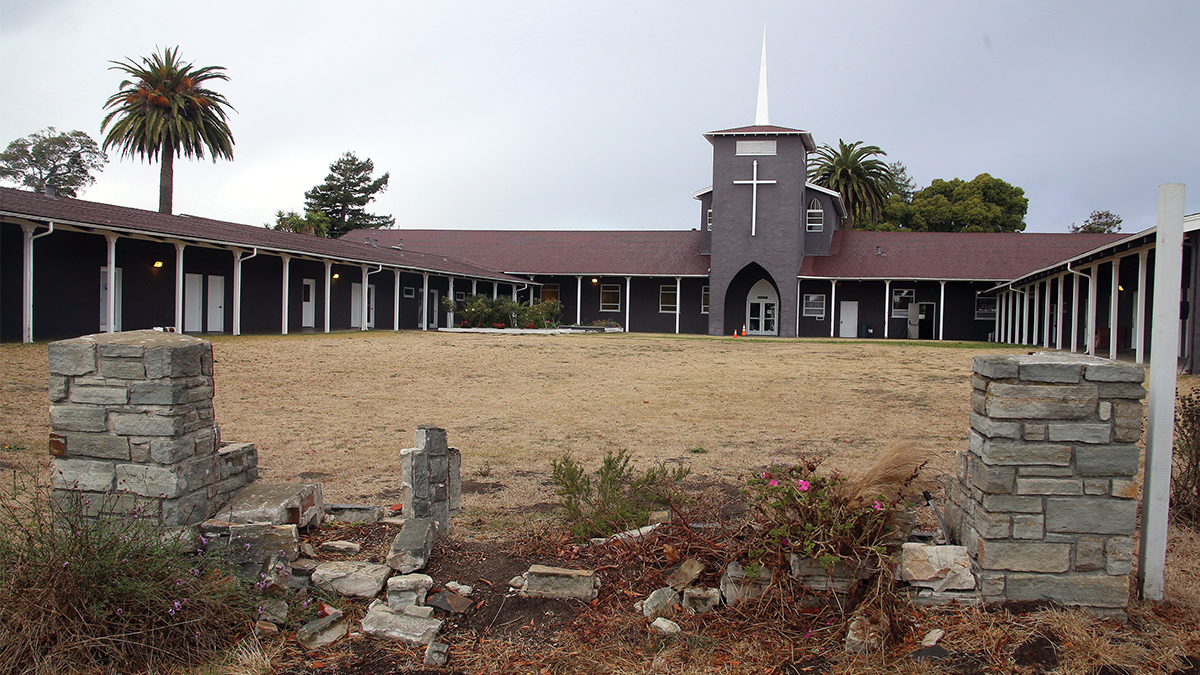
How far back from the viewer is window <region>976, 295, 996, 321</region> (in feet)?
112

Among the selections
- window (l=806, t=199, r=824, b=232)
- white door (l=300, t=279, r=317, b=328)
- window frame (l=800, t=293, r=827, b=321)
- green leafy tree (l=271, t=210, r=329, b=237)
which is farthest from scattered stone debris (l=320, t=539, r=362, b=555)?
green leafy tree (l=271, t=210, r=329, b=237)

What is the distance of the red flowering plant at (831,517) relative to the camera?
441cm

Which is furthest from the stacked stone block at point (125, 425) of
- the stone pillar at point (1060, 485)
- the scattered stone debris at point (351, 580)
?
the stone pillar at point (1060, 485)

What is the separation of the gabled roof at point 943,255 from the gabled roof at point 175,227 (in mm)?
16754

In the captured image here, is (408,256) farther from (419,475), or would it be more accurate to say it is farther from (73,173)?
(73,173)

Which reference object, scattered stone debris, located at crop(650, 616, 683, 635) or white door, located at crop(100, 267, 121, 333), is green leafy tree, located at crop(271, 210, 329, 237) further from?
scattered stone debris, located at crop(650, 616, 683, 635)

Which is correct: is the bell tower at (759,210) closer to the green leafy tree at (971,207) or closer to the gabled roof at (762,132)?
the gabled roof at (762,132)

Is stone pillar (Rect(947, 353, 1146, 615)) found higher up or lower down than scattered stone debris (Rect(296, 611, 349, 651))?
higher up

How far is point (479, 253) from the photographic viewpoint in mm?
39250

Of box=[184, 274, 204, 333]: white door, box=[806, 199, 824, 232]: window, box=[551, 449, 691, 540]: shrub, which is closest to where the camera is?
box=[551, 449, 691, 540]: shrub

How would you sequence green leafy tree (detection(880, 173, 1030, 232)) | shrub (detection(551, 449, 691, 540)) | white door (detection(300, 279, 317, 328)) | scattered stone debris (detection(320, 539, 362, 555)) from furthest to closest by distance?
green leafy tree (detection(880, 173, 1030, 232)) → white door (detection(300, 279, 317, 328)) → shrub (detection(551, 449, 691, 540)) → scattered stone debris (detection(320, 539, 362, 555))

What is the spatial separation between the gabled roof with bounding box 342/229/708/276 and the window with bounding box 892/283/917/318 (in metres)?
8.08

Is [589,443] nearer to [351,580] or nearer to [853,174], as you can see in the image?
[351,580]

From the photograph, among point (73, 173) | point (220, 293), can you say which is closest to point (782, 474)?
point (220, 293)
